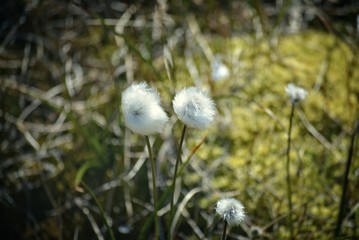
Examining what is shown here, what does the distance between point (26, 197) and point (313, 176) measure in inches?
31.1

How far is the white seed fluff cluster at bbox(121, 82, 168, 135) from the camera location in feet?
1.57

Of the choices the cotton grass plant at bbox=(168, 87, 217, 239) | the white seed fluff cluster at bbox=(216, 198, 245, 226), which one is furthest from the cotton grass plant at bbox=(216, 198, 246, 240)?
the cotton grass plant at bbox=(168, 87, 217, 239)

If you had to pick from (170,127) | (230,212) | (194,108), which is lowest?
(170,127)

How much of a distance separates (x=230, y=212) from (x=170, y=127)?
524 mm

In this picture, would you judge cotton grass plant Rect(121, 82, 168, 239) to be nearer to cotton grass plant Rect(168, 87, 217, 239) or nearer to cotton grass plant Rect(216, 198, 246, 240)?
cotton grass plant Rect(168, 87, 217, 239)

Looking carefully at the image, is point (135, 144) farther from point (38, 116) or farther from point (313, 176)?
point (313, 176)

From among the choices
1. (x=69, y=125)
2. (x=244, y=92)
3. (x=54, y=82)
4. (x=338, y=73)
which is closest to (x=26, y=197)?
(x=69, y=125)

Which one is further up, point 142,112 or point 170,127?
point 142,112

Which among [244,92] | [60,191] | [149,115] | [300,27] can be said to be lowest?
[60,191]

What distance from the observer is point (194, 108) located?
0.54 metres

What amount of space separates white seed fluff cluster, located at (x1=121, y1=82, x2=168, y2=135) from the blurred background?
23 centimetres

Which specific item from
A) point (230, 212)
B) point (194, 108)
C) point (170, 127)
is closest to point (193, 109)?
point (194, 108)

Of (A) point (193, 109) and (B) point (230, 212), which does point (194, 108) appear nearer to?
(A) point (193, 109)

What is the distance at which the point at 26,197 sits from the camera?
927mm
